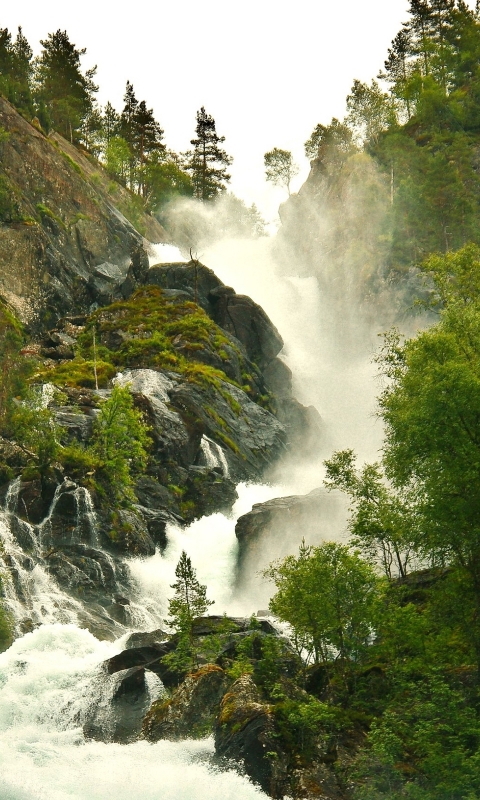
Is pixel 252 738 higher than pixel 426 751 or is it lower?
higher

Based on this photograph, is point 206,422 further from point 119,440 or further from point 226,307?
point 226,307

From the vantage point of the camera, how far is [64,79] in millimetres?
93250

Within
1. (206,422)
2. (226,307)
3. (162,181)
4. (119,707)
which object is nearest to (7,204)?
(226,307)

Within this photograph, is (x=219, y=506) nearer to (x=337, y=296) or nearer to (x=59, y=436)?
(x=59, y=436)

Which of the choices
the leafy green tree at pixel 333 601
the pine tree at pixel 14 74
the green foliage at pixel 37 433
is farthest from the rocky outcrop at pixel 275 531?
the pine tree at pixel 14 74

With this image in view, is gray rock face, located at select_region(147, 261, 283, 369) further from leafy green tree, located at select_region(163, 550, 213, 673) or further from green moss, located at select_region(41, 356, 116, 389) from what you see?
leafy green tree, located at select_region(163, 550, 213, 673)

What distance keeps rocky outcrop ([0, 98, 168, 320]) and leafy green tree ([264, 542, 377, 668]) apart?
42.2 m

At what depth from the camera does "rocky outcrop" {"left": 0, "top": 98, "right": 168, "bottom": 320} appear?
63.5m

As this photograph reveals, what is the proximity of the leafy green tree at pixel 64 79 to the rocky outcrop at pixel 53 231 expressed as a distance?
343 inches

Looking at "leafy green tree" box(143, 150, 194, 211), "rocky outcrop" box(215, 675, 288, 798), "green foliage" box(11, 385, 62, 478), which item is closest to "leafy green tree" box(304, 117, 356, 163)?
"leafy green tree" box(143, 150, 194, 211)

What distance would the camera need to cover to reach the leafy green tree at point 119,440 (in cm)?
4519

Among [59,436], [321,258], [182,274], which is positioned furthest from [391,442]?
[321,258]

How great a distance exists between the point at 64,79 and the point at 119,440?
61.9m

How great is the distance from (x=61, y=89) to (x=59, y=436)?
61398 millimetres
